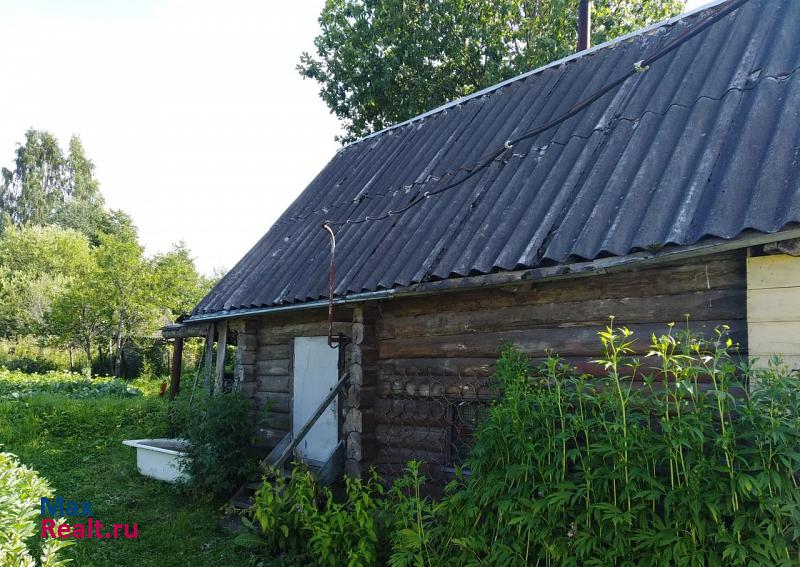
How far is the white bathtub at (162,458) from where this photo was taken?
8.73m

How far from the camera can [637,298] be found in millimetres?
4504

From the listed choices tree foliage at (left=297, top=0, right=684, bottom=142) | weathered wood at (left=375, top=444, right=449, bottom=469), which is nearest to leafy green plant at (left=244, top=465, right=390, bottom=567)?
weathered wood at (left=375, top=444, right=449, bottom=469)

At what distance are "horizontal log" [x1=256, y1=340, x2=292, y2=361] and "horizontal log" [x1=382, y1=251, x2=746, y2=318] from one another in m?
3.23

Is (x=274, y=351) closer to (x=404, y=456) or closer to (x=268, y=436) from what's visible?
(x=268, y=436)

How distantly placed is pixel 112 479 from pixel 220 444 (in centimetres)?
310

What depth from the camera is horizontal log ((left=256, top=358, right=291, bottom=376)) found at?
8.67 m

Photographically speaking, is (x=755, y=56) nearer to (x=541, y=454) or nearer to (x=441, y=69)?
(x=541, y=454)

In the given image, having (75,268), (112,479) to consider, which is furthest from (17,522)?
(75,268)

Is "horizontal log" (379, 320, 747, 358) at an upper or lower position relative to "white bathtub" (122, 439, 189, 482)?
upper

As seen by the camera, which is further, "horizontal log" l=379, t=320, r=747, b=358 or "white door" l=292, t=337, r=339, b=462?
"white door" l=292, t=337, r=339, b=462

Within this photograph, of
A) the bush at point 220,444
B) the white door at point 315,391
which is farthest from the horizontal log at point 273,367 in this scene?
the bush at point 220,444

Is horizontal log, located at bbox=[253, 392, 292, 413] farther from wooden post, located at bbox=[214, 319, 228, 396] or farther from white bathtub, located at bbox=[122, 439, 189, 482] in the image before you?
white bathtub, located at bbox=[122, 439, 189, 482]

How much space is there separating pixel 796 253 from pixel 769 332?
53 centimetres

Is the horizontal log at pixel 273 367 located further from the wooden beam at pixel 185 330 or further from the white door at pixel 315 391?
the wooden beam at pixel 185 330
